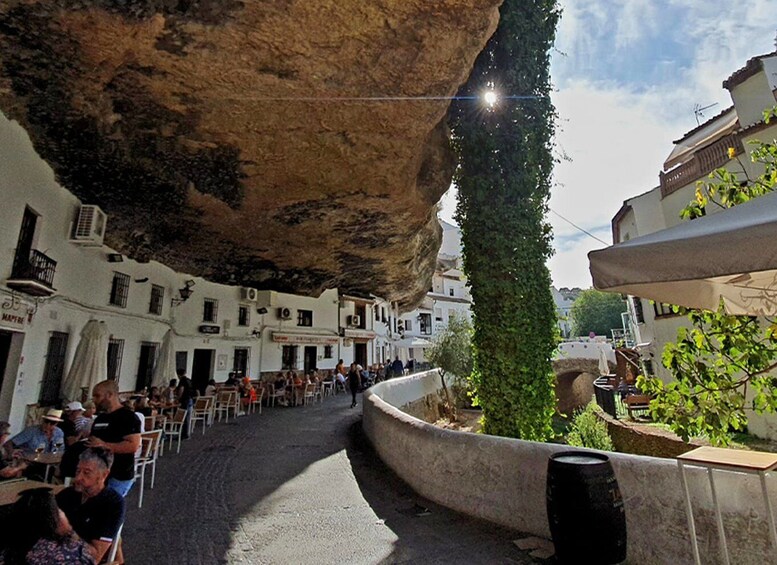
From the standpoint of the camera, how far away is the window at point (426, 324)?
4366 centimetres

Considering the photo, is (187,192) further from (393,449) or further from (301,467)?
(393,449)

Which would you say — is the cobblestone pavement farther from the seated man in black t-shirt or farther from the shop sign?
the shop sign

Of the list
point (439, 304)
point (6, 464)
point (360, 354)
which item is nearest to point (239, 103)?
point (6, 464)

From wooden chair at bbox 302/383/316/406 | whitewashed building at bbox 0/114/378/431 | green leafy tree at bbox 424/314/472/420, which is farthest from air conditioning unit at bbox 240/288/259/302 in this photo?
green leafy tree at bbox 424/314/472/420

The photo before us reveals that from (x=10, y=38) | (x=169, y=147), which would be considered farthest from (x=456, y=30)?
(x=10, y=38)

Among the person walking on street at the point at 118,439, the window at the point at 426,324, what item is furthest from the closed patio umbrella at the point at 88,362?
the window at the point at 426,324

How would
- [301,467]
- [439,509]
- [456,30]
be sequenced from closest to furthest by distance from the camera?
[439,509] < [456,30] < [301,467]

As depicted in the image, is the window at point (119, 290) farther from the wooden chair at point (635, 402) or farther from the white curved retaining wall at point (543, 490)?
the wooden chair at point (635, 402)

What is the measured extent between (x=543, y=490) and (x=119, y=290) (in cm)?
1175

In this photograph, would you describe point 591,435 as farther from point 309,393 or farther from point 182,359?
point 182,359

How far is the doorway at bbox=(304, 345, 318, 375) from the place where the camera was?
20.4 metres

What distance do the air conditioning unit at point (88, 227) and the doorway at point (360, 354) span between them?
17789 millimetres

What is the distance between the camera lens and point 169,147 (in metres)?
7.74

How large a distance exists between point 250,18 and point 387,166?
410 centimetres
